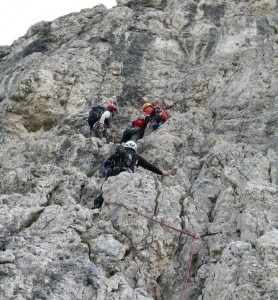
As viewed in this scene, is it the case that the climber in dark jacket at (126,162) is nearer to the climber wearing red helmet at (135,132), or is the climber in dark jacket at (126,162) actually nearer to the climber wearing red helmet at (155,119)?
the climber wearing red helmet at (135,132)

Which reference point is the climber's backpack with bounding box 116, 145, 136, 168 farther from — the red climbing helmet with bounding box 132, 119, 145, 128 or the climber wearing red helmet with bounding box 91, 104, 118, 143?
the red climbing helmet with bounding box 132, 119, 145, 128

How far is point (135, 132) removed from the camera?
23.7 meters

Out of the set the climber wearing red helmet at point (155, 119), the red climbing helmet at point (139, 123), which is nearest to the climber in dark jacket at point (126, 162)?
the red climbing helmet at point (139, 123)

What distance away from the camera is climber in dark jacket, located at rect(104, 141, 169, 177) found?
59.9 feet

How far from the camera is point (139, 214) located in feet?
47.5

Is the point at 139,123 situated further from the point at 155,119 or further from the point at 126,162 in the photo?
the point at 126,162

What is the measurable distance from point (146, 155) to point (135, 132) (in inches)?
107

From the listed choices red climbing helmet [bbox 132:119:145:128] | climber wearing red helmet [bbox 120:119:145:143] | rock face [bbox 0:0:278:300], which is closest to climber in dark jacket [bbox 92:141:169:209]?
rock face [bbox 0:0:278:300]

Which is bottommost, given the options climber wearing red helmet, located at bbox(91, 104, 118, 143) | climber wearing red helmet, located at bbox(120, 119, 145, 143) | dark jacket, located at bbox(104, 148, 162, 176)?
climber wearing red helmet, located at bbox(120, 119, 145, 143)

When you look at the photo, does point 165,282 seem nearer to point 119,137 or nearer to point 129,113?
point 119,137

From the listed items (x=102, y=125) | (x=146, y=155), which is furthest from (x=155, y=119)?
(x=146, y=155)

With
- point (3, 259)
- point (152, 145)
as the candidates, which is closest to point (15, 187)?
point (152, 145)

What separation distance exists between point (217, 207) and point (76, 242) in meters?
4.89

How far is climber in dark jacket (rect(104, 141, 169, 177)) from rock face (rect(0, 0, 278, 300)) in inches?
18.2
